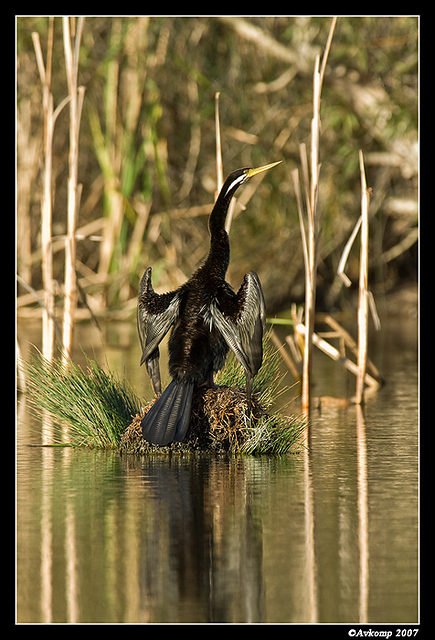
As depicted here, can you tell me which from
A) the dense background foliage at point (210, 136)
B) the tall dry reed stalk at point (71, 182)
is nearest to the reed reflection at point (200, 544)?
the tall dry reed stalk at point (71, 182)

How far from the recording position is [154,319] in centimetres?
620

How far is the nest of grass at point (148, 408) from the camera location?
6.02m

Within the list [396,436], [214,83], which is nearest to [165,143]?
[214,83]

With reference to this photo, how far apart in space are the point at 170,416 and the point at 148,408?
1.33 feet

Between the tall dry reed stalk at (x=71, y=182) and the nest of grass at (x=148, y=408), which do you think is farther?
the tall dry reed stalk at (x=71, y=182)

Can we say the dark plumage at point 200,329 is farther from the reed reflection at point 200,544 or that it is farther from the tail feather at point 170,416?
the reed reflection at point 200,544

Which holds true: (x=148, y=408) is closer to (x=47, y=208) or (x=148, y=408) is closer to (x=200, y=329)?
(x=200, y=329)

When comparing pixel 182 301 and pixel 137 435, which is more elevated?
pixel 182 301

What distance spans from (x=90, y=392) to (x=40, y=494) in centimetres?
124

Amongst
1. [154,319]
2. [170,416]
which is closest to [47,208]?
[154,319]

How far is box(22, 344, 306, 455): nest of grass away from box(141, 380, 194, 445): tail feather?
18cm

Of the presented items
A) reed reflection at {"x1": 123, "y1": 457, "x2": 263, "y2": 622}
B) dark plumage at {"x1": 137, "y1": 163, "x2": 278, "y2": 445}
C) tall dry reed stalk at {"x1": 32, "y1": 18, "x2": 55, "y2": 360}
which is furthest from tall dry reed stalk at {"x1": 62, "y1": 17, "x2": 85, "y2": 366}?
reed reflection at {"x1": 123, "y1": 457, "x2": 263, "y2": 622}

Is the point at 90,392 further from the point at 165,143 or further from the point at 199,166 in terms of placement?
the point at 199,166

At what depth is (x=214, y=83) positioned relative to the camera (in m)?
15.3
